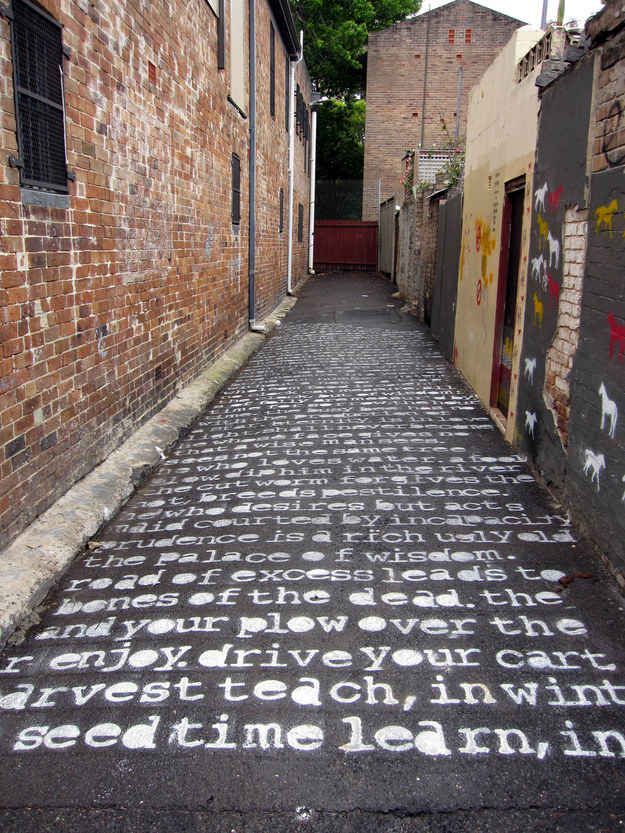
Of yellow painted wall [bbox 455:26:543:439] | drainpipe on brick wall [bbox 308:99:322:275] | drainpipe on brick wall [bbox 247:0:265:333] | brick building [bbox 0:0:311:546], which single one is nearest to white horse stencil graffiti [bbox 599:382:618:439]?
yellow painted wall [bbox 455:26:543:439]

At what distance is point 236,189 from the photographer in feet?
37.6

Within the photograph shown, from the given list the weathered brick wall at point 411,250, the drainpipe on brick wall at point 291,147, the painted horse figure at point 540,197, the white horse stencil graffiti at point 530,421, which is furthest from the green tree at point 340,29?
the white horse stencil graffiti at point 530,421

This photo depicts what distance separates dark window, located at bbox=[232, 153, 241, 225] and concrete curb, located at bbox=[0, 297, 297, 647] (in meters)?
4.58

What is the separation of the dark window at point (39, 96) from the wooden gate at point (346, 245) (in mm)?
27916

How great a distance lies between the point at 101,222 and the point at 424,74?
Answer: 2957cm

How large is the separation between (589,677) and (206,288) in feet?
23.8

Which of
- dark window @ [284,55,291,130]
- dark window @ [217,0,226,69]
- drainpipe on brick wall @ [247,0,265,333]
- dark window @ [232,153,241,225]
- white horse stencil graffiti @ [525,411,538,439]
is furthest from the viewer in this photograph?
dark window @ [284,55,291,130]

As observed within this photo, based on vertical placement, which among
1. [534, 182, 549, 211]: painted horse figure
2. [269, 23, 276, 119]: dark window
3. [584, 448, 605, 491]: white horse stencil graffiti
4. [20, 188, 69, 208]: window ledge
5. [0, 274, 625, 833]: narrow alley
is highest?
[269, 23, 276, 119]: dark window

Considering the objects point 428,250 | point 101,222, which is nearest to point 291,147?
point 428,250

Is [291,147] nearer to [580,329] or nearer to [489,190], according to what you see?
[489,190]

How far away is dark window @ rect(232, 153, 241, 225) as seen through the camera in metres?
11.2

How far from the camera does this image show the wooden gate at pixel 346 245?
3206cm

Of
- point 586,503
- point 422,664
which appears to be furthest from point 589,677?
point 586,503

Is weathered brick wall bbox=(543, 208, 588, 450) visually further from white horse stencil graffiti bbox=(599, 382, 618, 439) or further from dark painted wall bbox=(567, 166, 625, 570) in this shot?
white horse stencil graffiti bbox=(599, 382, 618, 439)
